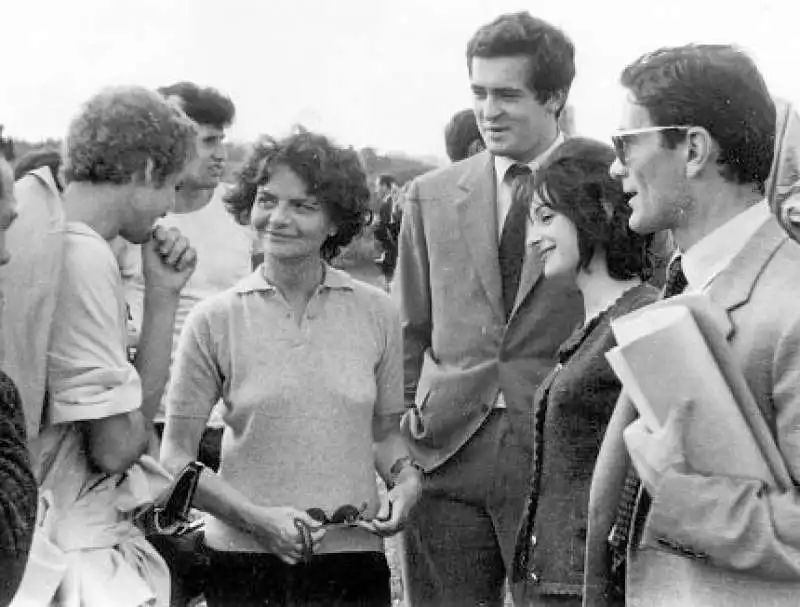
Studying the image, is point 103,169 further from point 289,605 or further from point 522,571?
point 522,571

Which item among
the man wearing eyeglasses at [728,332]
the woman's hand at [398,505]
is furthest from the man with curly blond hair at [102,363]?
the man wearing eyeglasses at [728,332]

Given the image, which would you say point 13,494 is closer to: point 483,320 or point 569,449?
point 569,449

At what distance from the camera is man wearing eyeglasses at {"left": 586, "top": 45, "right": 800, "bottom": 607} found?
2.32 meters

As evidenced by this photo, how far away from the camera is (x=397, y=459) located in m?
3.98

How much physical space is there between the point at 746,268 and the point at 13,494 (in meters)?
1.37

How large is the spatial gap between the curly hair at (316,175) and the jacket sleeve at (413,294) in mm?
425

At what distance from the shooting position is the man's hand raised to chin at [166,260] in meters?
3.95

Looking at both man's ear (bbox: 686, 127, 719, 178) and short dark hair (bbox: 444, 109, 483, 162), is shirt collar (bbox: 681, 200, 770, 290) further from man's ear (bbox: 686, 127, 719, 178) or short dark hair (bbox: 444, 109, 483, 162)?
short dark hair (bbox: 444, 109, 483, 162)

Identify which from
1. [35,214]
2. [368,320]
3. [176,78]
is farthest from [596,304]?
[176,78]

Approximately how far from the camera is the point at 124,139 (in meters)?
3.58

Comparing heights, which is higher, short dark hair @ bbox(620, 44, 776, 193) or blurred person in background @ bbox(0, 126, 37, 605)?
short dark hair @ bbox(620, 44, 776, 193)

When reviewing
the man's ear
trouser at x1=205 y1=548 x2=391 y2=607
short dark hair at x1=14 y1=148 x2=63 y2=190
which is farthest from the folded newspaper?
short dark hair at x1=14 y1=148 x2=63 y2=190

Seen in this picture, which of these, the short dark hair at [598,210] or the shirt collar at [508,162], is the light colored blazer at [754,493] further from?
the shirt collar at [508,162]

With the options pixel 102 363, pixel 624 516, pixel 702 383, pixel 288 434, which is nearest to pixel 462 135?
pixel 288 434
